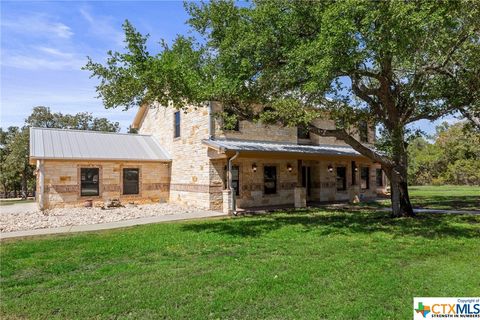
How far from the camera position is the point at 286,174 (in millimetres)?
19812

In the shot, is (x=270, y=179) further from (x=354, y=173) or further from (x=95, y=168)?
(x=95, y=168)

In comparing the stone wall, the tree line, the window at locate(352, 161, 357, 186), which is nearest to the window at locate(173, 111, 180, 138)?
the stone wall

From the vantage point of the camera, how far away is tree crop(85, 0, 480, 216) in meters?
9.31

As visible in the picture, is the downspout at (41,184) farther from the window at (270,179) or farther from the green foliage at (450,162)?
the green foliage at (450,162)

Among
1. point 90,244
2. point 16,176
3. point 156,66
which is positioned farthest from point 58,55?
point 16,176

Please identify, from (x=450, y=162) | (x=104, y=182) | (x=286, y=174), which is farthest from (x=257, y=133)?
(x=450, y=162)

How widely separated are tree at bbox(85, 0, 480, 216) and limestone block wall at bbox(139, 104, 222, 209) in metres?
4.66

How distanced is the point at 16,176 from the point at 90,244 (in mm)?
30891

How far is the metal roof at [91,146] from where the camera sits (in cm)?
1806

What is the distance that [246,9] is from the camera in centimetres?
1172

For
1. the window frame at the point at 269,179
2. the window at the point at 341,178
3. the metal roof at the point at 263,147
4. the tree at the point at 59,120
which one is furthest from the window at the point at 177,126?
the tree at the point at 59,120

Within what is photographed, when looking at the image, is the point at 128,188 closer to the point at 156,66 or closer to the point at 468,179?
the point at 156,66

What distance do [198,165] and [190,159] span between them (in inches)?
37.4

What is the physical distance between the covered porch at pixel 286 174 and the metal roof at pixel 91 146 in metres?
5.19
